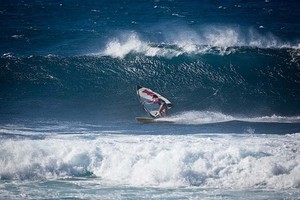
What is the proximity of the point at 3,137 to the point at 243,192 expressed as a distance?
6.52m

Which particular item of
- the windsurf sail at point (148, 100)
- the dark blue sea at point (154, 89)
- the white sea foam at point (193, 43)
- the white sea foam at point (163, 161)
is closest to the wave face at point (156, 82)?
the dark blue sea at point (154, 89)

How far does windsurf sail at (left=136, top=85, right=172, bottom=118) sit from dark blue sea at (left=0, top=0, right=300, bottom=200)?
14.8 inches

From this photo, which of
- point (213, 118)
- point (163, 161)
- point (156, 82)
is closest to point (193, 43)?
point (156, 82)

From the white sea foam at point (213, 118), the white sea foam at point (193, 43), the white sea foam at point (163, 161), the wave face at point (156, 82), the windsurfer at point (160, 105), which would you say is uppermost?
the white sea foam at point (193, 43)

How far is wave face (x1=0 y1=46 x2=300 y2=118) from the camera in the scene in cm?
1456

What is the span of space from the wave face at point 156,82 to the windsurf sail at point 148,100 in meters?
0.39

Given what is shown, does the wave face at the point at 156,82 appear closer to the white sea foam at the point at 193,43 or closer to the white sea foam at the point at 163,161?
the white sea foam at the point at 193,43

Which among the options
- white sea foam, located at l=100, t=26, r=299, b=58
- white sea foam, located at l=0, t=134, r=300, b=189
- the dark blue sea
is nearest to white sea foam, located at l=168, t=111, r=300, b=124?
the dark blue sea

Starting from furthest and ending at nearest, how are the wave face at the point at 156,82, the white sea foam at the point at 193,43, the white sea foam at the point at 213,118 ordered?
1. the white sea foam at the point at 193,43
2. the wave face at the point at 156,82
3. the white sea foam at the point at 213,118

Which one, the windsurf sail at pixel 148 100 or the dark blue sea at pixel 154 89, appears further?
the windsurf sail at pixel 148 100

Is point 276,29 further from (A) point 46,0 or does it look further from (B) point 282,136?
(A) point 46,0

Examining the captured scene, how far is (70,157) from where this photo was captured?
392 inches

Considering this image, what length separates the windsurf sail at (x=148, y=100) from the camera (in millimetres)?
13498

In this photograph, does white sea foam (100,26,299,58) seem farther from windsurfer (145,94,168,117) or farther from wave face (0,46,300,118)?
windsurfer (145,94,168,117)
